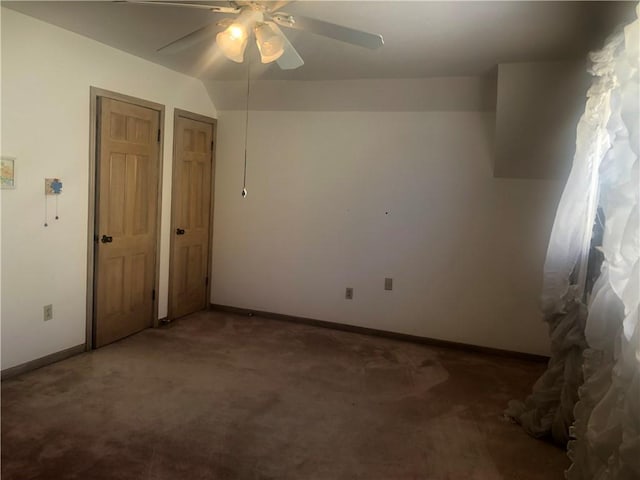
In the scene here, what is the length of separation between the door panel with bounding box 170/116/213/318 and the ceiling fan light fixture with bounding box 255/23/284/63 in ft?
8.01

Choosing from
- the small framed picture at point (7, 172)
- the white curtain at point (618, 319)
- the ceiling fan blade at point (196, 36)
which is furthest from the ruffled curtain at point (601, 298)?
the small framed picture at point (7, 172)

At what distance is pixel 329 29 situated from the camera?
2.12m

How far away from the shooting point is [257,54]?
360 cm

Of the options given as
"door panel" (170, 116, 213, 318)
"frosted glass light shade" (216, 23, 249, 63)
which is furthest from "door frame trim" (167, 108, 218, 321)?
"frosted glass light shade" (216, 23, 249, 63)

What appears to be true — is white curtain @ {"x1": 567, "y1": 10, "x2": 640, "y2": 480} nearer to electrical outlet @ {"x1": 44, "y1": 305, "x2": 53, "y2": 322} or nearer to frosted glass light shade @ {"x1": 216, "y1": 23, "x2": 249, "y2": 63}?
frosted glass light shade @ {"x1": 216, "y1": 23, "x2": 249, "y2": 63}

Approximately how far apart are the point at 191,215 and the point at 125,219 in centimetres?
90

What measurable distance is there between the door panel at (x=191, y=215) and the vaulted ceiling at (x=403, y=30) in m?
0.88

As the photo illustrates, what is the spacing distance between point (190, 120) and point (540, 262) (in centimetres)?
352

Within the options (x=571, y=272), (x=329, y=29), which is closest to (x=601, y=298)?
(x=571, y=272)

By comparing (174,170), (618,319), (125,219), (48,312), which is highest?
(174,170)

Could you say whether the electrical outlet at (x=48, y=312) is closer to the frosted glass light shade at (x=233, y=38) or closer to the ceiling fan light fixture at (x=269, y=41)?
the frosted glass light shade at (x=233, y=38)

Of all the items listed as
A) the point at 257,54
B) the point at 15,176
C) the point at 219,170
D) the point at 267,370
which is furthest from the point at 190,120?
the point at 267,370

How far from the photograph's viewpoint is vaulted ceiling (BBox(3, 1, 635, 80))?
2.52 metres

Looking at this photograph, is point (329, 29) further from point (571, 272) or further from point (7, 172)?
point (7, 172)
